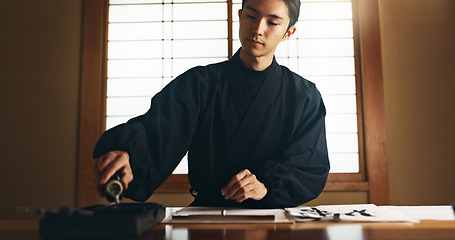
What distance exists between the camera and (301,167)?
5.73 feet

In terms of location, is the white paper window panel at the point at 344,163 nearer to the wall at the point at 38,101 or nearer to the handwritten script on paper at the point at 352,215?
the handwritten script on paper at the point at 352,215

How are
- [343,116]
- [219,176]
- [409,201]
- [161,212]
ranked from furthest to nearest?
[343,116] → [409,201] → [219,176] → [161,212]

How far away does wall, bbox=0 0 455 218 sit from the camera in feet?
9.77

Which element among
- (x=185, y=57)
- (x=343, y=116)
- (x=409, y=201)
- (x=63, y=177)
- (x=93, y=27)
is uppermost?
(x=93, y=27)

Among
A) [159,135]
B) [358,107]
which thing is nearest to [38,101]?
[159,135]

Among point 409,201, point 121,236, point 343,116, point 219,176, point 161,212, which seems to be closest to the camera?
point 121,236

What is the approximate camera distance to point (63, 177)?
3.08 metres

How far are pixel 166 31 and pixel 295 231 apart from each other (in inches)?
106

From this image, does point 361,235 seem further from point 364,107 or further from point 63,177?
point 63,177

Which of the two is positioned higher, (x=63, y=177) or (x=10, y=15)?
(x=10, y=15)

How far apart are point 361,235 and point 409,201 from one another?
2.41 m

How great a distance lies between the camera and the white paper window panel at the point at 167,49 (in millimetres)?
3225

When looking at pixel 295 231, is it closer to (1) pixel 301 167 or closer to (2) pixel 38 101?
→ (1) pixel 301 167

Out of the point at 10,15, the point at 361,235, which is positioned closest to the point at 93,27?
the point at 10,15
